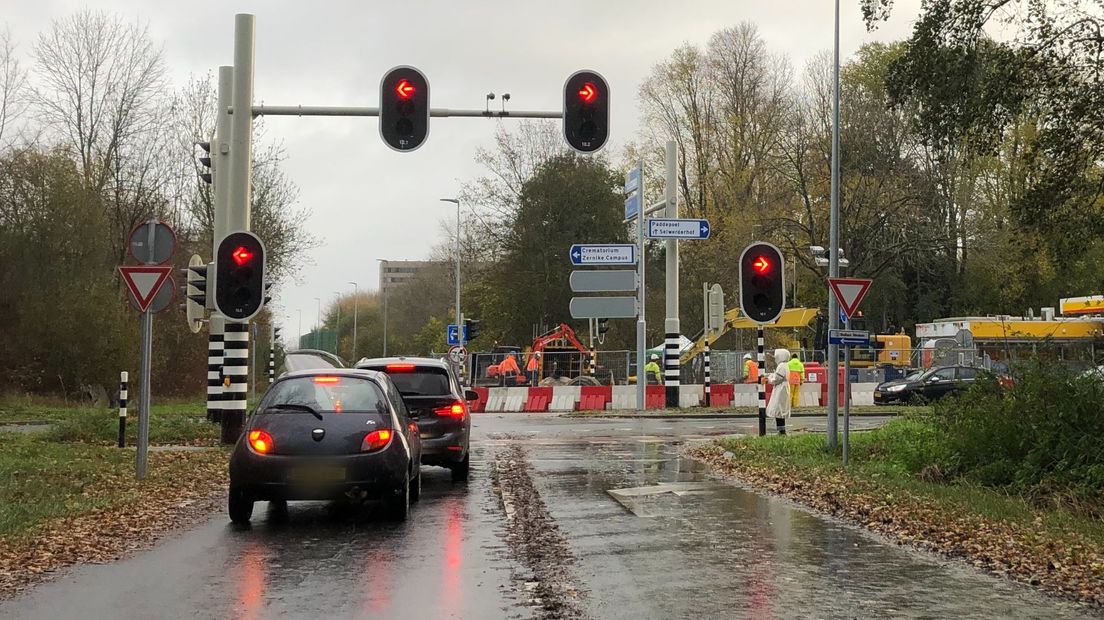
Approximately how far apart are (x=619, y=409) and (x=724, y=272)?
745 inches

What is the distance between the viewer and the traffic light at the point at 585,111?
50.6 ft

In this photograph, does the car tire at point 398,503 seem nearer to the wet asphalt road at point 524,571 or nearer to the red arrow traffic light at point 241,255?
the wet asphalt road at point 524,571

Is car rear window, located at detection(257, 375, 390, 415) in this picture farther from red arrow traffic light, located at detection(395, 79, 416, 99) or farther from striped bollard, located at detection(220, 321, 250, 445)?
striped bollard, located at detection(220, 321, 250, 445)

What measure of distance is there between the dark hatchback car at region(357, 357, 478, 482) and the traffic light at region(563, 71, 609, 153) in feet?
12.4

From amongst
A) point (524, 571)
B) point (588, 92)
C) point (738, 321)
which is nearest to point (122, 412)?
point (588, 92)

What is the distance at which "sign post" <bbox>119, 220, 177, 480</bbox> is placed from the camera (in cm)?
1339

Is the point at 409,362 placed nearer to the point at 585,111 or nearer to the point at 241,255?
the point at 241,255

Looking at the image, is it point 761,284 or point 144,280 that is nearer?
point 144,280

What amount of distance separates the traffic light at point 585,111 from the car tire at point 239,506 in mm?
7290

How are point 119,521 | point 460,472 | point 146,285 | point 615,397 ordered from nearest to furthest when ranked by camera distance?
1. point 119,521
2. point 146,285
3. point 460,472
4. point 615,397

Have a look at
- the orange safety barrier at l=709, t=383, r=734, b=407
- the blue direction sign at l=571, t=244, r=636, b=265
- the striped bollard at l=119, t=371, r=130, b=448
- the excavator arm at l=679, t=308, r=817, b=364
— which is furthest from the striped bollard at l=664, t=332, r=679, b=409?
the striped bollard at l=119, t=371, r=130, b=448

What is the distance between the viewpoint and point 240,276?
625 inches

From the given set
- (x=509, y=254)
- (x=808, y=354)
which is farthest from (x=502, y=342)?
(x=808, y=354)

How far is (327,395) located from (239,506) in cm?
132
